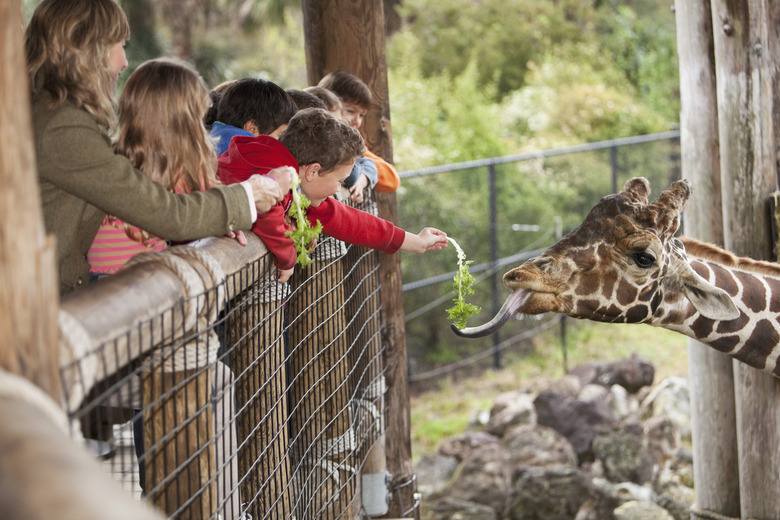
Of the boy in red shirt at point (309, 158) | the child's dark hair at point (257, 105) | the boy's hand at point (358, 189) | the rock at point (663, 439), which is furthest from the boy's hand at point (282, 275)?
the rock at point (663, 439)

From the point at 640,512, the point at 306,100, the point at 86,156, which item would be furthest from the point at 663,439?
the point at 86,156

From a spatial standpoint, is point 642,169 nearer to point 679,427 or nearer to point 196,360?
point 679,427

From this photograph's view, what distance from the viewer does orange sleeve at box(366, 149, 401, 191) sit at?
4.05m

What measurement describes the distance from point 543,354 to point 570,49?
999 cm

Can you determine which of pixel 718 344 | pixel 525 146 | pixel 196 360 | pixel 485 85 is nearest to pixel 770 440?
pixel 718 344

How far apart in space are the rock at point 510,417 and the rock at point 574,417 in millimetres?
129

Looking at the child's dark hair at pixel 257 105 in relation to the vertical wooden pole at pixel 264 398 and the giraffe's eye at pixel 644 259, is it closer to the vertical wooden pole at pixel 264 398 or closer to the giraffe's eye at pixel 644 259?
the vertical wooden pole at pixel 264 398

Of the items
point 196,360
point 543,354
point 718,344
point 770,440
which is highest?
point 196,360

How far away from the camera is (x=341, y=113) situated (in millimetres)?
3768

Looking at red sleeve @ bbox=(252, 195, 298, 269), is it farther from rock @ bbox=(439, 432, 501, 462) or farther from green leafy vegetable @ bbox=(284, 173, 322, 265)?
rock @ bbox=(439, 432, 501, 462)

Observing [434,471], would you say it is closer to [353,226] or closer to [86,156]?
[353,226]

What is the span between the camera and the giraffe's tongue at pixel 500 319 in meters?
2.97

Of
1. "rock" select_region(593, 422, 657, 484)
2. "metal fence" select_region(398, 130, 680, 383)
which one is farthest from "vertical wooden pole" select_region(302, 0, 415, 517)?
"metal fence" select_region(398, 130, 680, 383)

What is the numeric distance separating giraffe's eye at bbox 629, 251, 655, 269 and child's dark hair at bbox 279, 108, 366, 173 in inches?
47.6
